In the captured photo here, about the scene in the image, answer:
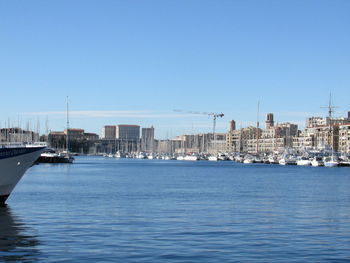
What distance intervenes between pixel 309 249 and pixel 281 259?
2.87 m

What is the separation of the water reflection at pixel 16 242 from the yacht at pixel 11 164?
6.34m

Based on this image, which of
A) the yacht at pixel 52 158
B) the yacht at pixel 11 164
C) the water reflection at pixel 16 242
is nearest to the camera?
the water reflection at pixel 16 242

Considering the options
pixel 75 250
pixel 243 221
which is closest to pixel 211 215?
pixel 243 221

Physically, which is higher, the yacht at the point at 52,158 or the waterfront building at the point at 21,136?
the waterfront building at the point at 21,136

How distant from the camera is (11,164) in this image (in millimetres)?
44312

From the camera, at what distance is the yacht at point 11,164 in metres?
43.5

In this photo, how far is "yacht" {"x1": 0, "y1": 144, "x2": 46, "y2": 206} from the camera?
143ft

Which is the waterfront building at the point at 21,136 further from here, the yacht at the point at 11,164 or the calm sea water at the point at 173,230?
the yacht at the point at 11,164

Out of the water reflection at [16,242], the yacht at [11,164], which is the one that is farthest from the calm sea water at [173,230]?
the yacht at [11,164]

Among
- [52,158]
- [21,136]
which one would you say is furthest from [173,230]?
[52,158]

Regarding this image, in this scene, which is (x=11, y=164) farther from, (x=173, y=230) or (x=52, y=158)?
(x=52, y=158)

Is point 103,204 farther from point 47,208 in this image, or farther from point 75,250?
point 75,250

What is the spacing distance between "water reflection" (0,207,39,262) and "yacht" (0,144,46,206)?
20.8ft

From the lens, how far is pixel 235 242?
29.5 m
